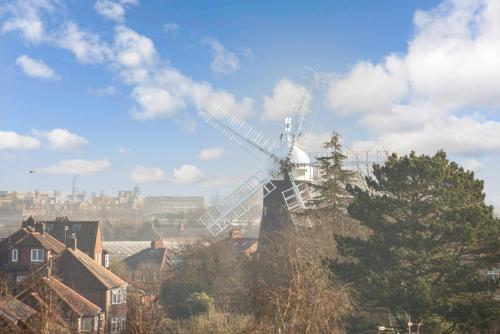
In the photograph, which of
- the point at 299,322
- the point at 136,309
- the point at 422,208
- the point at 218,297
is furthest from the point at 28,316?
the point at 218,297

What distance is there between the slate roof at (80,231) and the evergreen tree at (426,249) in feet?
109

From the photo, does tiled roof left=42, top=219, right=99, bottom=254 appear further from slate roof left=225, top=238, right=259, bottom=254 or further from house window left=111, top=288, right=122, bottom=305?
slate roof left=225, top=238, right=259, bottom=254

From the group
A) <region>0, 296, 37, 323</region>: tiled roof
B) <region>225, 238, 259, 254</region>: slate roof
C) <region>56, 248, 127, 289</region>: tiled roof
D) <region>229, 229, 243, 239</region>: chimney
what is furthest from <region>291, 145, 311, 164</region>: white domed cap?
<region>229, 229, 243, 239</region>: chimney

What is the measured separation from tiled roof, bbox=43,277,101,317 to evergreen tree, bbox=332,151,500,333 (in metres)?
19.1

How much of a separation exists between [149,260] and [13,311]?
52906 mm

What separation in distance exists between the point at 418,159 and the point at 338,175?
17.7 meters

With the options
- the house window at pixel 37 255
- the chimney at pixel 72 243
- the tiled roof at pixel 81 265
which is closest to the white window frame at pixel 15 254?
the house window at pixel 37 255

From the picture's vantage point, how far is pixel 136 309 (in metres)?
31.4

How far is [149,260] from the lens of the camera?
85062 millimetres

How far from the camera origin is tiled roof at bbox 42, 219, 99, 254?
60.7 m

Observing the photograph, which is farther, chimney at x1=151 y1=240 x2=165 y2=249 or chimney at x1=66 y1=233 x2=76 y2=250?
chimney at x1=151 y1=240 x2=165 y2=249

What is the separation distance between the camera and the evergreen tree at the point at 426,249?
30.7 metres

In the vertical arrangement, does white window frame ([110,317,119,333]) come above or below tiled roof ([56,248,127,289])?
below

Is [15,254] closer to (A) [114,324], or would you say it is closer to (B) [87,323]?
(A) [114,324]
